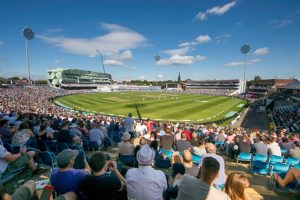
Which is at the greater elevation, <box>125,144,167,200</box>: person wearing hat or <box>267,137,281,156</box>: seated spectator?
<box>125,144,167,200</box>: person wearing hat

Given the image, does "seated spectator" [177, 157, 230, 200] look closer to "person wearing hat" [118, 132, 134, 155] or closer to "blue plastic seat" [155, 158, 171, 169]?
"blue plastic seat" [155, 158, 171, 169]

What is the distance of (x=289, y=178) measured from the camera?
5609 mm

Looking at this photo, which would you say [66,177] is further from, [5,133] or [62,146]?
[5,133]

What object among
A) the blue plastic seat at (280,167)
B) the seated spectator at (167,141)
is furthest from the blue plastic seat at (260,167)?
the seated spectator at (167,141)

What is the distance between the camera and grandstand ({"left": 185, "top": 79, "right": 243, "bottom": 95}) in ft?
434

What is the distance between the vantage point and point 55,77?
14350 centimetres

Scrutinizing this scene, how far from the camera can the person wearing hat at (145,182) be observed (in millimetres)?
3611

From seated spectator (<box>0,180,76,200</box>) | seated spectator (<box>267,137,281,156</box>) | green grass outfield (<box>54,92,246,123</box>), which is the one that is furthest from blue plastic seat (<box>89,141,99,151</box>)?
green grass outfield (<box>54,92,246,123</box>)

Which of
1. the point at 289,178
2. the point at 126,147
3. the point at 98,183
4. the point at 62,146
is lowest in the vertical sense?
the point at 289,178

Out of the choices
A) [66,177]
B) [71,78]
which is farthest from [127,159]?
[71,78]

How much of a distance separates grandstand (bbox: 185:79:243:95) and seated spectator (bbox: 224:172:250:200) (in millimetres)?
123206

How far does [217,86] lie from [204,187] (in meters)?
164

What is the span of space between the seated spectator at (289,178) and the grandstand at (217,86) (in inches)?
4733

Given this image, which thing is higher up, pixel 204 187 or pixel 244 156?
pixel 204 187
